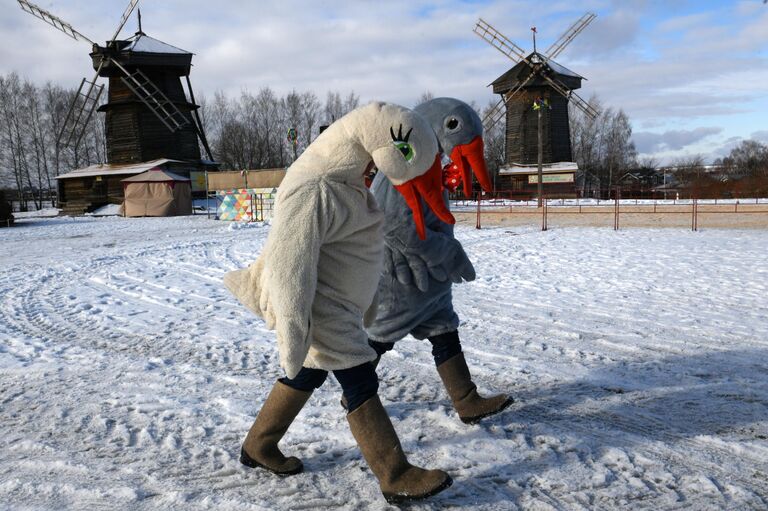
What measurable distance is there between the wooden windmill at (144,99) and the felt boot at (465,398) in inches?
1142

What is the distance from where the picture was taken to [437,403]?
3.24 meters

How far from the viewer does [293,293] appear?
1999 mm

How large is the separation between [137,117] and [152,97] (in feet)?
4.78

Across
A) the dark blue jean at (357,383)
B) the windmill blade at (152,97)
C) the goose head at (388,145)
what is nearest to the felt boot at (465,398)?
the dark blue jean at (357,383)

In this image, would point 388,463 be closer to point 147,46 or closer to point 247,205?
point 247,205

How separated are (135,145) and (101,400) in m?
29.1

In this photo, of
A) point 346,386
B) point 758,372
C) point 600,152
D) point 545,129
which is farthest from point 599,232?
point 600,152

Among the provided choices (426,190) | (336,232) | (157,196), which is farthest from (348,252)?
(157,196)

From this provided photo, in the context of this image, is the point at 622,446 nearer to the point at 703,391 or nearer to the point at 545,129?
the point at 703,391

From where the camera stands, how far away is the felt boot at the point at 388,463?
2.18 metres

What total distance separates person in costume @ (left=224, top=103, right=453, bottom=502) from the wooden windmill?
29.3 m

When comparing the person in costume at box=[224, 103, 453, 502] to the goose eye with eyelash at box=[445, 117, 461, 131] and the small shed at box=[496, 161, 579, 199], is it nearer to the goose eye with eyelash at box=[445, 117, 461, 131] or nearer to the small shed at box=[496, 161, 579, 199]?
the goose eye with eyelash at box=[445, 117, 461, 131]

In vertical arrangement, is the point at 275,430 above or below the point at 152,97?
below

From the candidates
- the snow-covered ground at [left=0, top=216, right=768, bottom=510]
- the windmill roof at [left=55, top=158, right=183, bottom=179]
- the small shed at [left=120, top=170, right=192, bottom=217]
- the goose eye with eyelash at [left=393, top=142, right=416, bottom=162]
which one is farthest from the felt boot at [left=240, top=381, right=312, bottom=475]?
the windmill roof at [left=55, top=158, right=183, bottom=179]
